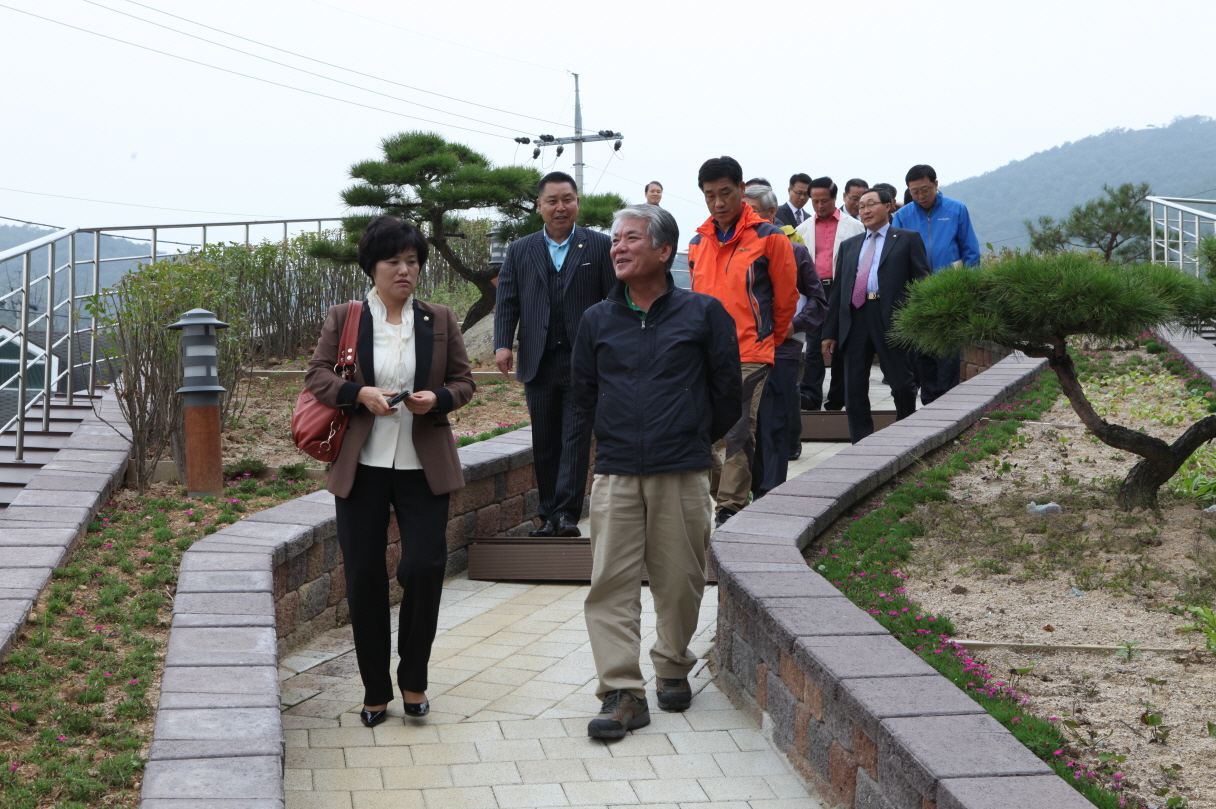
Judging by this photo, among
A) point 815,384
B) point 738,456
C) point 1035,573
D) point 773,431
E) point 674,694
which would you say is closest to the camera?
point 674,694

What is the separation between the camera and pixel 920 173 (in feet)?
29.5

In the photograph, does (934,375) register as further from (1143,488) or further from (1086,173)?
(1086,173)

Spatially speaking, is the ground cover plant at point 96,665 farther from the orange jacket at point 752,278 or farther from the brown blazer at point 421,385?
the orange jacket at point 752,278

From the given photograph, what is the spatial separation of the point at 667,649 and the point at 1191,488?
2971 millimetres

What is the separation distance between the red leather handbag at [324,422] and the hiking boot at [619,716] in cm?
125

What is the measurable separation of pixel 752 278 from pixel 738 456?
926 mm

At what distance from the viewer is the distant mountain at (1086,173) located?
126 meters

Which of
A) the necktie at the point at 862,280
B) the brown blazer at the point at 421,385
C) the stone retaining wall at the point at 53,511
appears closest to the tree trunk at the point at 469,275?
the necktie at the point at 862,280

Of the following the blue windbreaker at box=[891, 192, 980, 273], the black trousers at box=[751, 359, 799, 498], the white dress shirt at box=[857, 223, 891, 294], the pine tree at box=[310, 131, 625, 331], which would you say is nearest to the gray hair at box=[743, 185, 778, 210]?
the black trousers at box=[751, 359, 799, 498]

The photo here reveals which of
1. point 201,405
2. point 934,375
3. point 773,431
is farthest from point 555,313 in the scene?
point 934,375

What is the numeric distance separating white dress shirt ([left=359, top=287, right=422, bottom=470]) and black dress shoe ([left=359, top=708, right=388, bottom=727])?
86 centimetres

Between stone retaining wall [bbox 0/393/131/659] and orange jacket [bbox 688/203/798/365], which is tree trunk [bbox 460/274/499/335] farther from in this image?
orange jacket [bbox 688/203/798/365]

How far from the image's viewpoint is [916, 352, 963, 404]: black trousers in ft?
31.4

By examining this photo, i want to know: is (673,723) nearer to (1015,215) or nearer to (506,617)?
(506,617)
